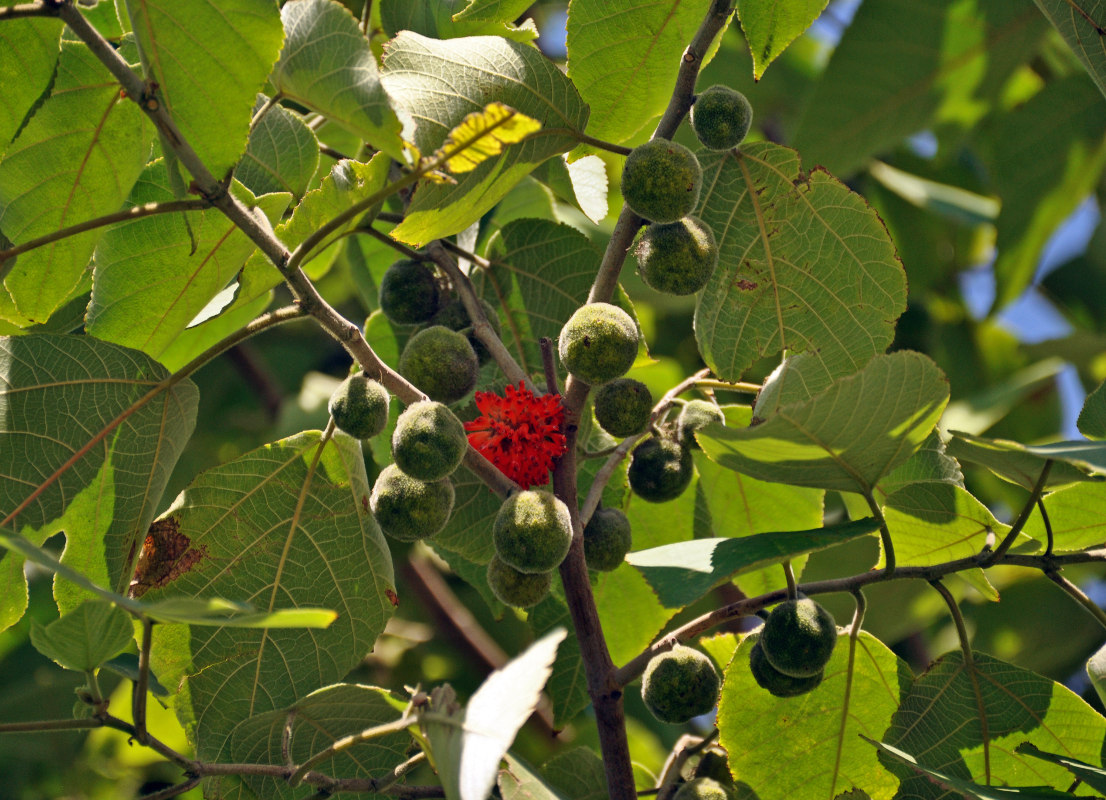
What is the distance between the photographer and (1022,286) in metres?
3.26

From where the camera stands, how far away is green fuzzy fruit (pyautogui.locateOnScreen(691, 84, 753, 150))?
153 cm

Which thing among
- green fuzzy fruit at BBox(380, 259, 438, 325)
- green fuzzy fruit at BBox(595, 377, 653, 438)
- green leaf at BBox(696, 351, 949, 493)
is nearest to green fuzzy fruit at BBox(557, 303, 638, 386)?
green fuzzy fruit at BBox(595, 377, 653, 438)

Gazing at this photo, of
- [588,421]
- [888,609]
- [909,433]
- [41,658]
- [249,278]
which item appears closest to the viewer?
[909,433]

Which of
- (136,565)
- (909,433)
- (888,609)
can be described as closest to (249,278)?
(136,565)

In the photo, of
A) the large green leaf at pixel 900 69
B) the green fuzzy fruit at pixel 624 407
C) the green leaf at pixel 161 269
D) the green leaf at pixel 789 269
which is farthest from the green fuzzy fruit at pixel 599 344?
the large green leaf at pixel 900 69

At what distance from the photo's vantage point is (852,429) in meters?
1.31

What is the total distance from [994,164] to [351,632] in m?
2.52

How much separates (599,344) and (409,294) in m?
0.49

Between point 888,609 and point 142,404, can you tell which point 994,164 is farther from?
point 142,404

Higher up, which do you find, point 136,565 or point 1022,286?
point 136,565

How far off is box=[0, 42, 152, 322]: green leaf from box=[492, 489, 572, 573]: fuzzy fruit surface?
848mm

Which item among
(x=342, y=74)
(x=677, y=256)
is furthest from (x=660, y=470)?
(x=342, y=74)

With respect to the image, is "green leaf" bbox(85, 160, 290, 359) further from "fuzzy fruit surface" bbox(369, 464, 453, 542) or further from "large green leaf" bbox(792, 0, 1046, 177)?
"large green leaf" bbox(792, 0, 1046, 177)

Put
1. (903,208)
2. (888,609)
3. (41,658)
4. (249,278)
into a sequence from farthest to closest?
(903,208) → (41,658) → (888,609) → (249,278)
